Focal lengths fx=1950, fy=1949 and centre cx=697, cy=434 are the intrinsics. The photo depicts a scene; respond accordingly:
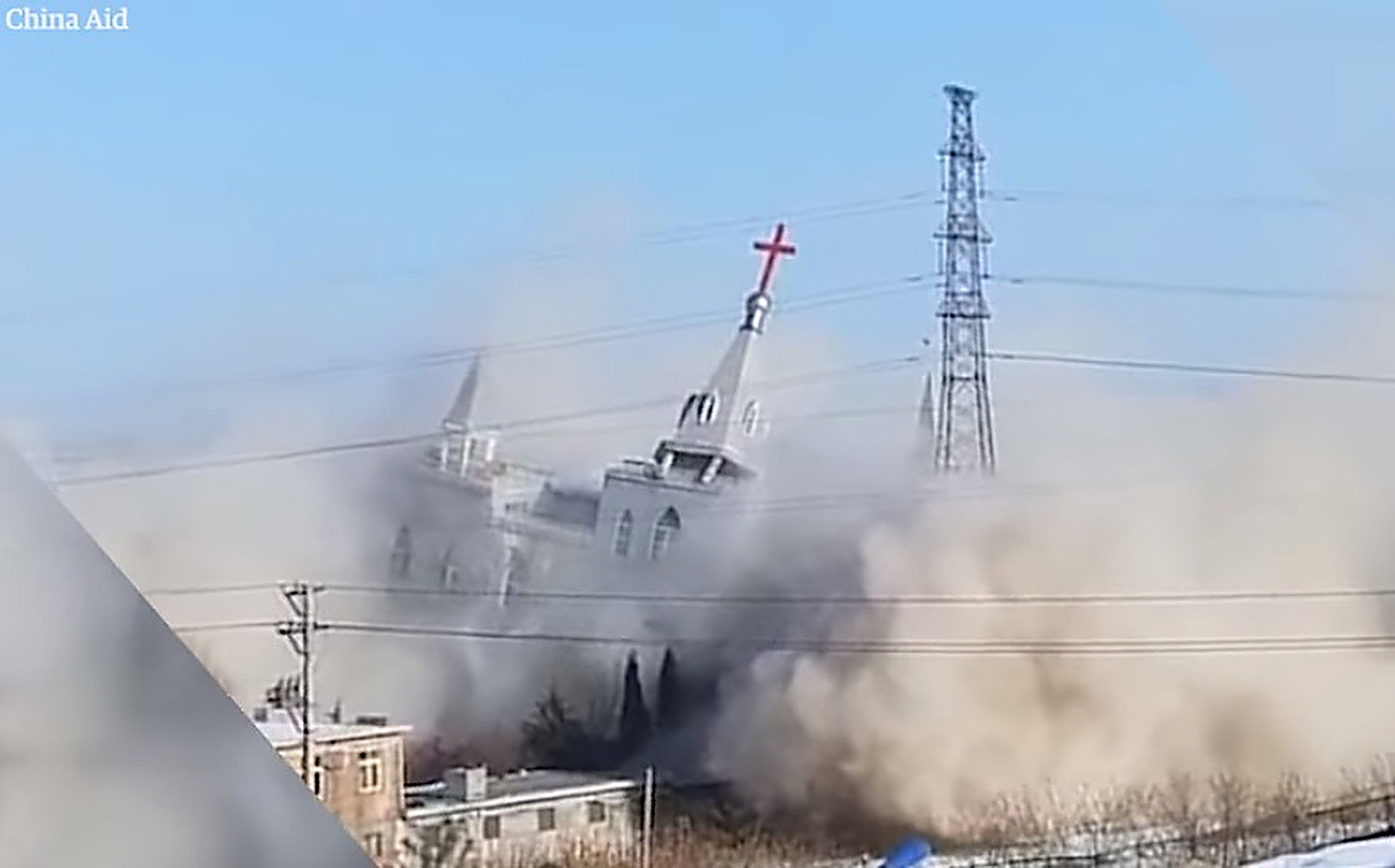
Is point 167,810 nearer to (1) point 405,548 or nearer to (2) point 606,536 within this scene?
(1) point 405,548

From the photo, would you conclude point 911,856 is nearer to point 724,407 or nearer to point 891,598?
point 891,598

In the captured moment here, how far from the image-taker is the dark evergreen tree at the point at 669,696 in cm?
208

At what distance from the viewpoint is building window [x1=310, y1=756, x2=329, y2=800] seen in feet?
6.80

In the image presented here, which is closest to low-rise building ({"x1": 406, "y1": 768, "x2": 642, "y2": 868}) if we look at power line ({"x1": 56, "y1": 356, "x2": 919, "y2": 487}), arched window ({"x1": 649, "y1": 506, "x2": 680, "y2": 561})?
arched window ({"x1": 649, "y1": 506, "x2": 680, "y2": 561})

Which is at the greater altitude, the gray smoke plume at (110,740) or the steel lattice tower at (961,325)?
the steel lattice tower at (961,325)

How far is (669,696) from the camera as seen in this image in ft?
6.85

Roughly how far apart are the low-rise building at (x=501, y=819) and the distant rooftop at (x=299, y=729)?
0.07 metres

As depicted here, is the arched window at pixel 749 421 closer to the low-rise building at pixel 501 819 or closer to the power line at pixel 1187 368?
the power line at pixel 1187 368

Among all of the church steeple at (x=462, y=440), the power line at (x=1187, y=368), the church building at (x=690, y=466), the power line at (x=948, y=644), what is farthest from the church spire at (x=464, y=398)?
the power line at (x=1187, y=368)

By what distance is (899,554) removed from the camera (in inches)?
82.4

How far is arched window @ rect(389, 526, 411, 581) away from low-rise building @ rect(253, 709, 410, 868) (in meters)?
0.16

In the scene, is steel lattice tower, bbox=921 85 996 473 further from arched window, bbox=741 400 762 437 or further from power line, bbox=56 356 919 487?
arched window, bbox=741 400 762 437

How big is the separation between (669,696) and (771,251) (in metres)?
0.49

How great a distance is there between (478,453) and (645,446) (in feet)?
0.58
